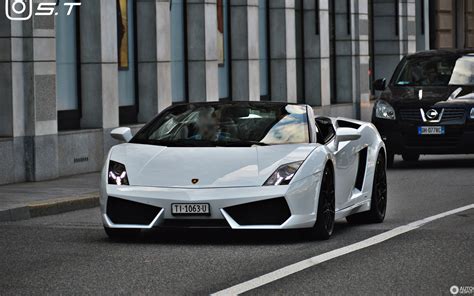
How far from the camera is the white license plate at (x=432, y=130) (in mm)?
22641

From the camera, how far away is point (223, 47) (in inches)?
1180

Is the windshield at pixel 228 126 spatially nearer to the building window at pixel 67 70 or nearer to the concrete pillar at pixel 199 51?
the building window at pixel 67 70

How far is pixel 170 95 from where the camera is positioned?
26031 mm

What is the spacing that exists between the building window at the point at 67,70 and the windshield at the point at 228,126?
30.7 ft

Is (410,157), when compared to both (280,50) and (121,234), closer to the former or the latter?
(280,50)

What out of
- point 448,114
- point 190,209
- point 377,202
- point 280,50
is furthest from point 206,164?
point 280,50

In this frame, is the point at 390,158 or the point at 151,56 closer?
the point at 390,158

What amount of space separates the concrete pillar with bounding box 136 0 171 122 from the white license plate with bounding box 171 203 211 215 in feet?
43.7

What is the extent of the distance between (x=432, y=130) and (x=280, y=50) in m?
9.99

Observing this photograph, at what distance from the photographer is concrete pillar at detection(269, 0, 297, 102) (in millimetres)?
32156

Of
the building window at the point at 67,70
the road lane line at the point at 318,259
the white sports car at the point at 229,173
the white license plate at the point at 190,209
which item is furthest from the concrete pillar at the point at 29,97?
the white license plate at the point at 190,209

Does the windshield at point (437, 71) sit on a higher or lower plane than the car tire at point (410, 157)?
higher

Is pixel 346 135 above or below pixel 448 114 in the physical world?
above

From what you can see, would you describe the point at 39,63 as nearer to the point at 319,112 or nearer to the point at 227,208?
the point at 227,208
